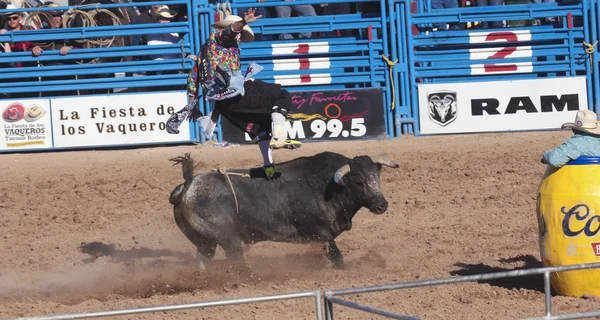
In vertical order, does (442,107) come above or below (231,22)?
below

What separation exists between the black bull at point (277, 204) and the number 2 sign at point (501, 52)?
5380mm

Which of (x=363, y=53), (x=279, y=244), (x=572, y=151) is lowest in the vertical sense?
(x=279, y=244)

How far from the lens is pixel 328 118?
43.0 ft

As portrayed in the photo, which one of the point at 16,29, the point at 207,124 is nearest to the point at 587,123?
the point at 207,124

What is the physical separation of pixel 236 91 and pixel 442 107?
18.1ft

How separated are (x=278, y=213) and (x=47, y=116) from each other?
5.61 meters

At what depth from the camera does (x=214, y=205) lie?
8.64m

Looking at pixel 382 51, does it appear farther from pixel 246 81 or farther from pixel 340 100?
pixel 246 81

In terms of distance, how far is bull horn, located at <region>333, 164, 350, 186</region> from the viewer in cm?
831

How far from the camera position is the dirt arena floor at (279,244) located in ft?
23.7

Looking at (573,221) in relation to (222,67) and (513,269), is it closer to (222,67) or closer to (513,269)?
(513,269)

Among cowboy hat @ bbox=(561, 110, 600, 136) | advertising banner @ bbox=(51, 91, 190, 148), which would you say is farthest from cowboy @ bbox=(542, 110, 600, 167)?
advertising banner @ bbox=(51, 91, 190, 148)

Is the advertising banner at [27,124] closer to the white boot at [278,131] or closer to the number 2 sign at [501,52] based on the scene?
the white boot at [278,131]

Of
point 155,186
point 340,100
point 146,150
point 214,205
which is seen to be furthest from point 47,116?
point 214,205
